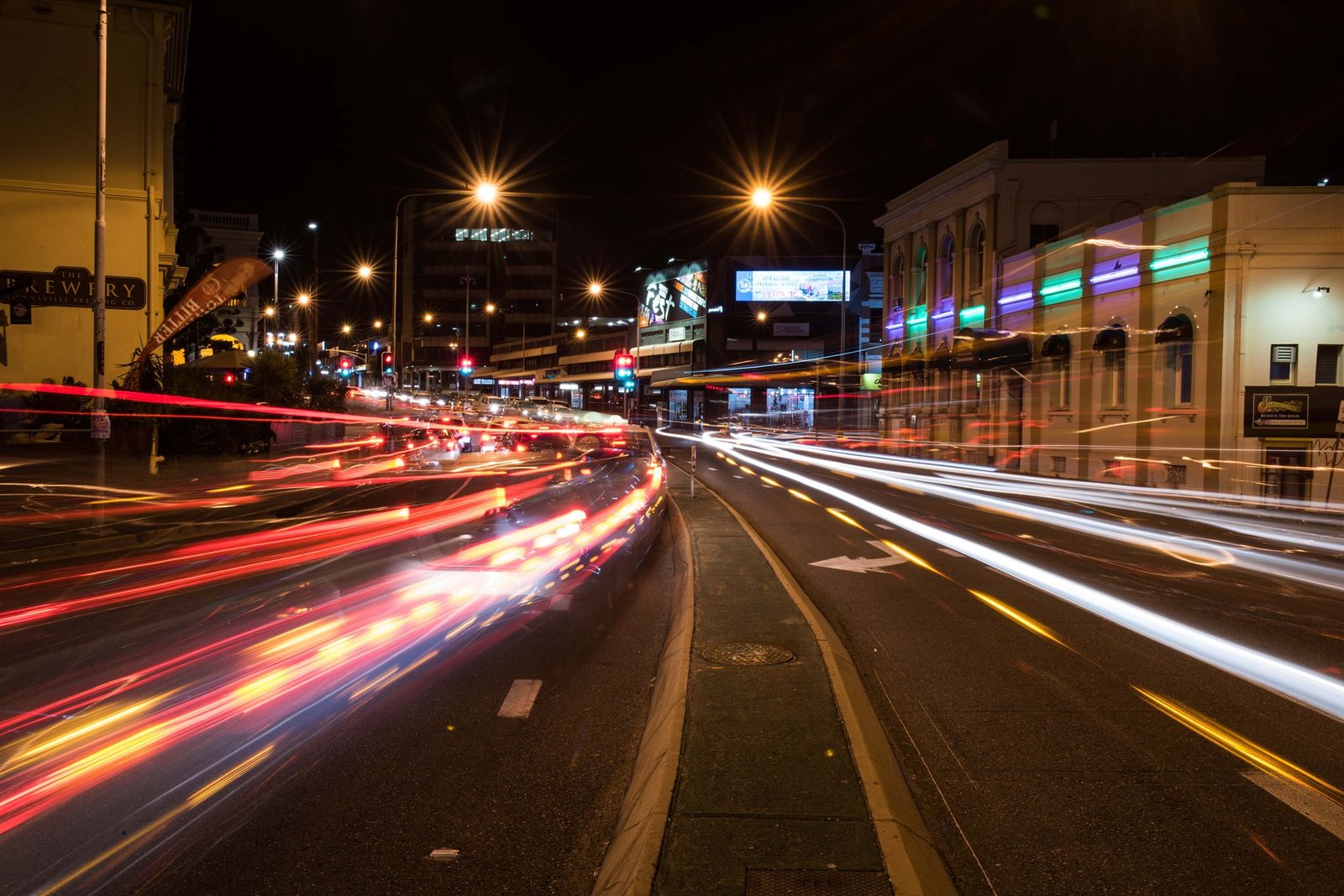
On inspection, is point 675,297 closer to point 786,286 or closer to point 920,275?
point 786,286

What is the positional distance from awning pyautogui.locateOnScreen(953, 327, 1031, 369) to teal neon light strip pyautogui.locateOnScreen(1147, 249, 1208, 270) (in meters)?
7.35

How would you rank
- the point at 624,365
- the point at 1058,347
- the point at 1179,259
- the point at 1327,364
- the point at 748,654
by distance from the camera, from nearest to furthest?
the point at 748,654, the point at 1327,364, the point at 1179,259, the point at 624,365, the point at 1058,347

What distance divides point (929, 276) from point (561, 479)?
27.6 metres

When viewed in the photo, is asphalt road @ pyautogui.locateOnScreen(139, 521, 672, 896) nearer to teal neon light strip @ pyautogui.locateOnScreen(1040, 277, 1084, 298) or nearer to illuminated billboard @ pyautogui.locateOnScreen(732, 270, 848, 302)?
teal neon light strip @ pyautogui.locateOnScreen(1040, 277, 1084, 298)

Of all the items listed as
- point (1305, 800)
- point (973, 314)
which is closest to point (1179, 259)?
point (973, 314)

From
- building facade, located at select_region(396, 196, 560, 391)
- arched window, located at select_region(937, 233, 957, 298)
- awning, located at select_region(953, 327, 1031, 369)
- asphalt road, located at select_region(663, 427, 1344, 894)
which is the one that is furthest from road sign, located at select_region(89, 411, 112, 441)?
building facade, located at select_region(396, 196, 560, 391)

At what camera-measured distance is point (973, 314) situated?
40.9 m

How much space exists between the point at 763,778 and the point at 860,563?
8.42 m

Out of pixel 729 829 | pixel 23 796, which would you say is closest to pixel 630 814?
pixel 729 829

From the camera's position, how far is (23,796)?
4.76 meters

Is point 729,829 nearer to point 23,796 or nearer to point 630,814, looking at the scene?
point 630,814

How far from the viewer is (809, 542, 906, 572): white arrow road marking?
1253cm

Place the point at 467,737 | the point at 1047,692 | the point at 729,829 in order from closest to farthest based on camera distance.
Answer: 1. the point at 729,829
2. the point at 467,737
3. the point at 1047,692

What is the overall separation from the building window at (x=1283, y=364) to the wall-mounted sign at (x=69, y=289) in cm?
3290
